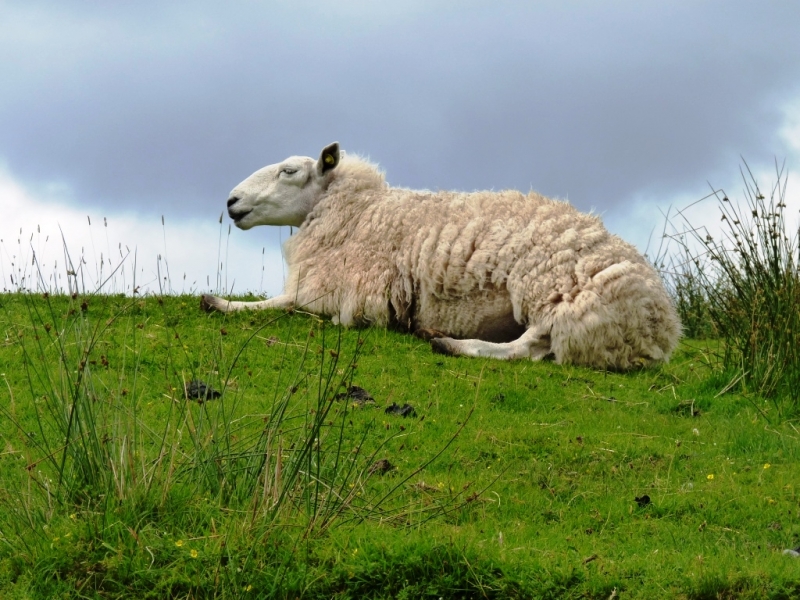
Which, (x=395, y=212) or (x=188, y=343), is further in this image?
(x=395, y=212)

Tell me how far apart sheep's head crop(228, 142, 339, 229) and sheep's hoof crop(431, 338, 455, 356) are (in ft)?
9.85

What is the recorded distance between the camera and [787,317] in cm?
983

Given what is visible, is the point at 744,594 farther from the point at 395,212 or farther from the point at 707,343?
the point at 707,343

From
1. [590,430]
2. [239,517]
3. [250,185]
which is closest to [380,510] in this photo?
[239,517]

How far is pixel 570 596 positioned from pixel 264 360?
5.72 metres

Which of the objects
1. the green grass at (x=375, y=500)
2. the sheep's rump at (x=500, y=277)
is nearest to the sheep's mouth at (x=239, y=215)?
the sheep's rump at (x=500, y=277)

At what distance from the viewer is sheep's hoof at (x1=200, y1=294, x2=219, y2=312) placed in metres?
12.6

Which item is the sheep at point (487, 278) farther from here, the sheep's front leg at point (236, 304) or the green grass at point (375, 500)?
the green grass at point (375, 500)

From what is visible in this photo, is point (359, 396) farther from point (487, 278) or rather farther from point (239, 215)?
point (239, 215)

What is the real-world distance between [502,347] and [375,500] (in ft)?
15.7

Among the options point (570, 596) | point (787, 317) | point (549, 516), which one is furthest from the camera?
point (787, 317)

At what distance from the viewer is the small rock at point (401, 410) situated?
8727 millimetres

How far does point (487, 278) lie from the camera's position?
1134 cm

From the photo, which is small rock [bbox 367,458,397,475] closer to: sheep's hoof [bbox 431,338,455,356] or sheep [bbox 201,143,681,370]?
sheep [bbox 201,143,681,370]
